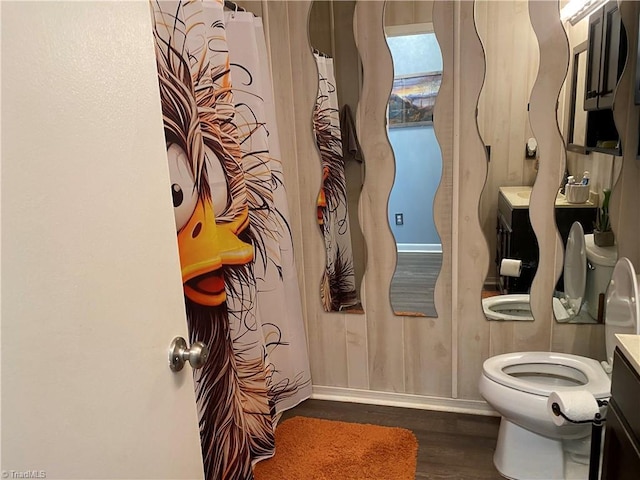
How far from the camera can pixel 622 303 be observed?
5.46ft

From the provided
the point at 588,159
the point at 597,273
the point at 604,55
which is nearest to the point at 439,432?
the point at 597,273

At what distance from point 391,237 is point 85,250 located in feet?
5.44

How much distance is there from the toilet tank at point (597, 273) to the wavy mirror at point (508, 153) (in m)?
0.21

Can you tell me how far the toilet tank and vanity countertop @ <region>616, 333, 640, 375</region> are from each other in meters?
0.87

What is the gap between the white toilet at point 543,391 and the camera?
66.6 inches

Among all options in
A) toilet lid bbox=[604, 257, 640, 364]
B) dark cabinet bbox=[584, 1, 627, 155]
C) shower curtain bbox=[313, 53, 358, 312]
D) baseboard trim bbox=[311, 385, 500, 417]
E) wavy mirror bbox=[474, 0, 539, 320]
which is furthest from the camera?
baseboard trim bbox=[311, 385, 500, 417]

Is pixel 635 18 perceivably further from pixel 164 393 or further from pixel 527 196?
pixel 164 393

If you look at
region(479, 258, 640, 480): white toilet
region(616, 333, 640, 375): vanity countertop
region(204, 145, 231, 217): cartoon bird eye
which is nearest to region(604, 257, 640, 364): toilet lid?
region(479, 258, 640, 480): white toilet

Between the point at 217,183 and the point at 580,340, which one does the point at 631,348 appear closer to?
the point at 580,340

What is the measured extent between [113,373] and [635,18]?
6.78 ft

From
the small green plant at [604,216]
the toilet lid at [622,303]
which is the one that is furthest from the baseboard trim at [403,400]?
the small green plant at [604,216]

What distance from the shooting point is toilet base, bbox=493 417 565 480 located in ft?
6.09

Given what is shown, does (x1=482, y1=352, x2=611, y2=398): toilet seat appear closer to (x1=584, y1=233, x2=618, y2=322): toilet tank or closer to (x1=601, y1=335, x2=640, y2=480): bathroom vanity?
(x1=584, y1=233, x2=618, y2=322): toilet tank

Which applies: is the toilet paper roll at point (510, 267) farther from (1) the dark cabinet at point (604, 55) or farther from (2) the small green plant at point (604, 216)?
(1) the dark cabinet at point (604, 55)
